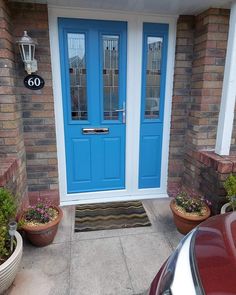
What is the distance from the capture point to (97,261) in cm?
202

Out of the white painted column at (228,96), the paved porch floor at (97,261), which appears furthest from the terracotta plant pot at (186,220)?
the white painted column at (228,96)

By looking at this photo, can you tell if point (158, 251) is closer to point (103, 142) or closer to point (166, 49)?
point (103, 142)

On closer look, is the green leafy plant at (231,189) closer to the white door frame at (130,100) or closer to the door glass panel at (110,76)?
the white door frame at (130,100)

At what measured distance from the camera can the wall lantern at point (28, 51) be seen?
2.20 metres

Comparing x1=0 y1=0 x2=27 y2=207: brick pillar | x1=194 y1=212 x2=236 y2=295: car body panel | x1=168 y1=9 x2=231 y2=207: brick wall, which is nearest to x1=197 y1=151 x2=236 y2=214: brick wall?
x1=168 y1=9 x2=231 y2=207: brick wall

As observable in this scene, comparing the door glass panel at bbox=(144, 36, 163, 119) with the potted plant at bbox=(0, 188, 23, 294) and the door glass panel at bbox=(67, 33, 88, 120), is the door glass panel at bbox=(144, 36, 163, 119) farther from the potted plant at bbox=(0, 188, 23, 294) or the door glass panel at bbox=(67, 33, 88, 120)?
the potted plant at bbox=(0, 188, 23, 294)

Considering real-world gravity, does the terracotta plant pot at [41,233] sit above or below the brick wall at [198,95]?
below

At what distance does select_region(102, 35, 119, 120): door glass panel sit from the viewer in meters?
2.64

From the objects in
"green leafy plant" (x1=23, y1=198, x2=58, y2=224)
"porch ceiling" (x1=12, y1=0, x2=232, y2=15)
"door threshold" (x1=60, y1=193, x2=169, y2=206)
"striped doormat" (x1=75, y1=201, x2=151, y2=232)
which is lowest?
"striped doormat" (x1=75, y1=201, x2=151, y2=232)

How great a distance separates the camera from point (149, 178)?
3105mm

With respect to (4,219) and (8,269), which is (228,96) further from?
(8,269)

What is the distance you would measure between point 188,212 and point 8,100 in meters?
2.11

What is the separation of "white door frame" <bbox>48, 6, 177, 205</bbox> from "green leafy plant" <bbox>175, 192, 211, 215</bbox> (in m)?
0.67

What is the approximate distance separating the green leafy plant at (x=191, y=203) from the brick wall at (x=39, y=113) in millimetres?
1507
